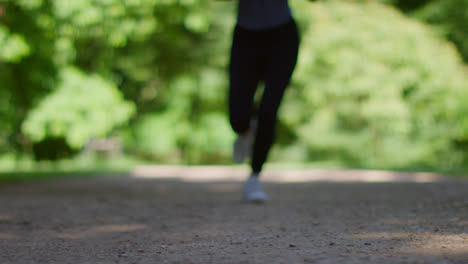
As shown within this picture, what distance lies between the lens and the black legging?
4.23 m

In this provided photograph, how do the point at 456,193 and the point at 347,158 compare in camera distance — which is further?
the point at 347,158

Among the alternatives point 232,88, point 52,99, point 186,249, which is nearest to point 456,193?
point 232,88

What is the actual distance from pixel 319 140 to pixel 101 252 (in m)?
17.4

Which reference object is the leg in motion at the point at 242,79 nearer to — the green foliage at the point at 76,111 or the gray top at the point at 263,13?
the gray top at the point at 263,13

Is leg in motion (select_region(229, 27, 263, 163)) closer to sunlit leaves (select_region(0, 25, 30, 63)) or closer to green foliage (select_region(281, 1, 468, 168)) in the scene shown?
sunlit leaves (select_region(0, 25, 30, 63))

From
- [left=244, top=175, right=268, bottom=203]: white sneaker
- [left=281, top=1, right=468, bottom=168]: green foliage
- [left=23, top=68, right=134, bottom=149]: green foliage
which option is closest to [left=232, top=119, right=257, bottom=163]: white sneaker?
[left=244, top=175, right=268, bottom=203]: white sneaker

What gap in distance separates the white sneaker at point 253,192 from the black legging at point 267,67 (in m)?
0.44

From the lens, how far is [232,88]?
430 cm

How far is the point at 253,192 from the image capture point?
175 inches

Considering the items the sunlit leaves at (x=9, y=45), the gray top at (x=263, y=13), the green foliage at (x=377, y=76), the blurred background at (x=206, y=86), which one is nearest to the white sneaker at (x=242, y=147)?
the gray top at (x=263, y=13)

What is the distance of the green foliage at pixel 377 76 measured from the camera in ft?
54.2

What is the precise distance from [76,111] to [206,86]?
34.1 ft

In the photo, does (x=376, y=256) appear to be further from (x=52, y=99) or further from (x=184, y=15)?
(x=52, y=99)

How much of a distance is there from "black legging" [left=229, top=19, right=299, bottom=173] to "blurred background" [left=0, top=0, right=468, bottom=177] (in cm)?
220
